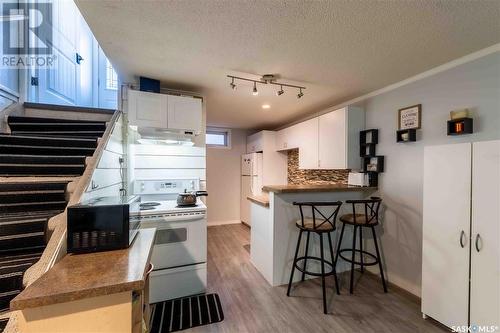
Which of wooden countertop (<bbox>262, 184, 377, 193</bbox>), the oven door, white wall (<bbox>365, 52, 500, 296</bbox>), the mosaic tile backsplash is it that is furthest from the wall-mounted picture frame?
the oven door

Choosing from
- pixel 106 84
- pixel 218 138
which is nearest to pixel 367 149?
pixel 218 138

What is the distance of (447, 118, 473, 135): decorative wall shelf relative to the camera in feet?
6.53

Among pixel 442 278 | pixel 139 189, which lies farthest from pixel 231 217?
pixel 442 278

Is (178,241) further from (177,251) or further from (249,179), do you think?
(249,179)

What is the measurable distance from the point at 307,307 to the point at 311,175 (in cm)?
244

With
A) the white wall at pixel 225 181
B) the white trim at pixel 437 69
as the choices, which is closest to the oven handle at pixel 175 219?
the white trim at pixel 437 69

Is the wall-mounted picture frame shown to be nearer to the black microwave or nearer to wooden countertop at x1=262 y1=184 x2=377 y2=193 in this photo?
wooden countertop at x1=262 y1=184 x2=377 y2=193

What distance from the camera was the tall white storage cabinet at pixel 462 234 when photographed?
1.63 m

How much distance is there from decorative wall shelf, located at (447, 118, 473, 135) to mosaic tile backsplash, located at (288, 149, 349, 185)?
1425mm

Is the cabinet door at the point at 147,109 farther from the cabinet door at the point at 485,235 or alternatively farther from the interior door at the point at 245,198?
the cabinet door at the point at 485,235

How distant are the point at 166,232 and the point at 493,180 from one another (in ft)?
9.15

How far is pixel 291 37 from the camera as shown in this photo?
176 cm

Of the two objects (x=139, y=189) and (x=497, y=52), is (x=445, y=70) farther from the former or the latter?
(x=139, y=189)

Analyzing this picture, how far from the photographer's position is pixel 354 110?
3.05 metres
